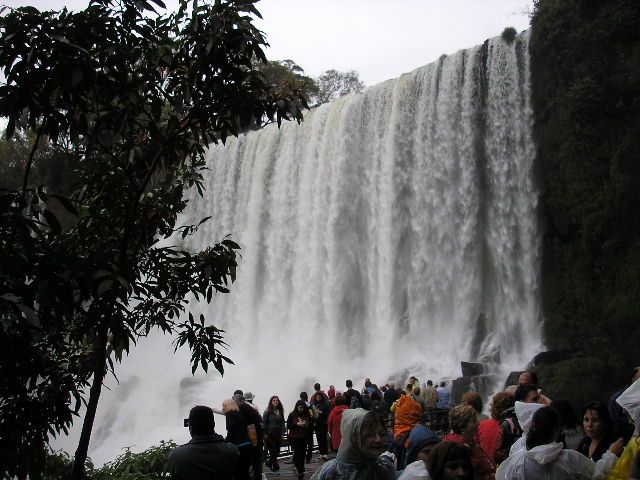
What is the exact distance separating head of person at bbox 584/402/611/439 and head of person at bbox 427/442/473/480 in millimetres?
1852

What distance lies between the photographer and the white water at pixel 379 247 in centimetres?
2384

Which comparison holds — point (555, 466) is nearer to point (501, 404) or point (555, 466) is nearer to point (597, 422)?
point (597, 422)

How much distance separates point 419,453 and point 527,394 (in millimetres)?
1865

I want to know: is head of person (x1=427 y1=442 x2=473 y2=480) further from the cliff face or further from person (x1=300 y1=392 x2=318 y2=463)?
the cliff face

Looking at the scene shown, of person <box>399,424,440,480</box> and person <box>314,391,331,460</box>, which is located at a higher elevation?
person <box>314,391,331,460</box>

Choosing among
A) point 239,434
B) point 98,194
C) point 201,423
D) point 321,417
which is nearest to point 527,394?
point 201,423

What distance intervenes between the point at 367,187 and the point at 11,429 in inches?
932

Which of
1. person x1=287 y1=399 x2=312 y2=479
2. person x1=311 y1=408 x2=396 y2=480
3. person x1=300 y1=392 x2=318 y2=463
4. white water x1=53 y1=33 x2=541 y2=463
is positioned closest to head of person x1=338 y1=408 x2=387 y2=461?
person x1=311 y1=408 x2=396 y2=480

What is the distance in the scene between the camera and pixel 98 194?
5590 mm

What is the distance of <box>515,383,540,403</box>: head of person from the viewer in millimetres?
6164

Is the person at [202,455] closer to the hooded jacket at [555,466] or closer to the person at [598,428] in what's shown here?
Result: the hooded jacket at [555,466]

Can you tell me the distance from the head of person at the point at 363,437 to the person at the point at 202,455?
1.09 metres

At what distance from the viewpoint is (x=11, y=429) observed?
4285 mm

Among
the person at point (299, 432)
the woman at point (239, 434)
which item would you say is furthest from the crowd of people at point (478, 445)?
the person at point (299, 432)
